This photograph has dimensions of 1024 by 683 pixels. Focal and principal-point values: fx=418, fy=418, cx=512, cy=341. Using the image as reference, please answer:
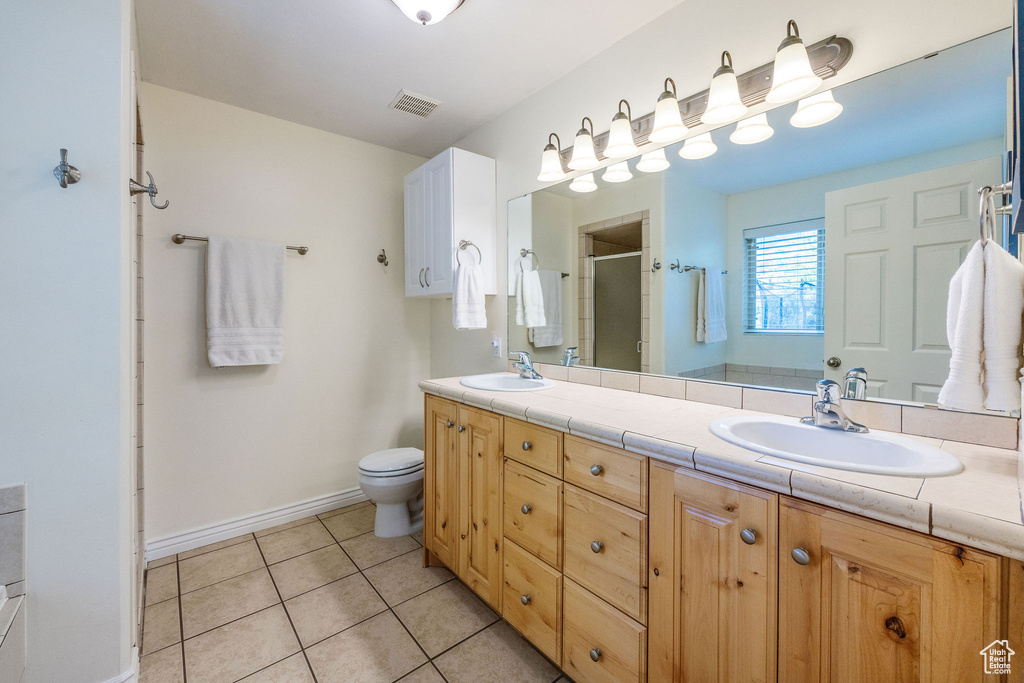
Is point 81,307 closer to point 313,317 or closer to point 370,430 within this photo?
point 313,317

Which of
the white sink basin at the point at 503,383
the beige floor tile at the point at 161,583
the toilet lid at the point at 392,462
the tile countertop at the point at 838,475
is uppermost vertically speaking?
the white sink basin at the point at 503,383

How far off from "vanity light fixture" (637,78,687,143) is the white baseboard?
2.69 meters

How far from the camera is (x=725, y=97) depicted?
140 cm

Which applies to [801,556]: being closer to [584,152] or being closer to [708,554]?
[708,554]

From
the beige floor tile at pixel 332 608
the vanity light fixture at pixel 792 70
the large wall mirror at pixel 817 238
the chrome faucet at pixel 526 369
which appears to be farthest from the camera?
the chrome faucet at pixel 526 369

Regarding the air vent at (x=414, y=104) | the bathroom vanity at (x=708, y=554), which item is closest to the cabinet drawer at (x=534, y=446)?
the bathroom vanity at (x=708, y=554)

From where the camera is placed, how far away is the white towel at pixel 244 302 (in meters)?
2.22

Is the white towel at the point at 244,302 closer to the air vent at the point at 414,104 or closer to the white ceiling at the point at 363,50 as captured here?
the white ceiling at the point at 363,50

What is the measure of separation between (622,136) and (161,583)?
9.45 ft

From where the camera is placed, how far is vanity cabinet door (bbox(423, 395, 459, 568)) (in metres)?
1.80

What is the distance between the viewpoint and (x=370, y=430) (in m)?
2.87

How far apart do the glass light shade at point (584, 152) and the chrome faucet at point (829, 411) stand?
50.2 inches

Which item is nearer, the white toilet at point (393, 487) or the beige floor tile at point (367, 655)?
the beige floor tile at point (367, 655)

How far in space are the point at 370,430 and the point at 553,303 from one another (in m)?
1.59
